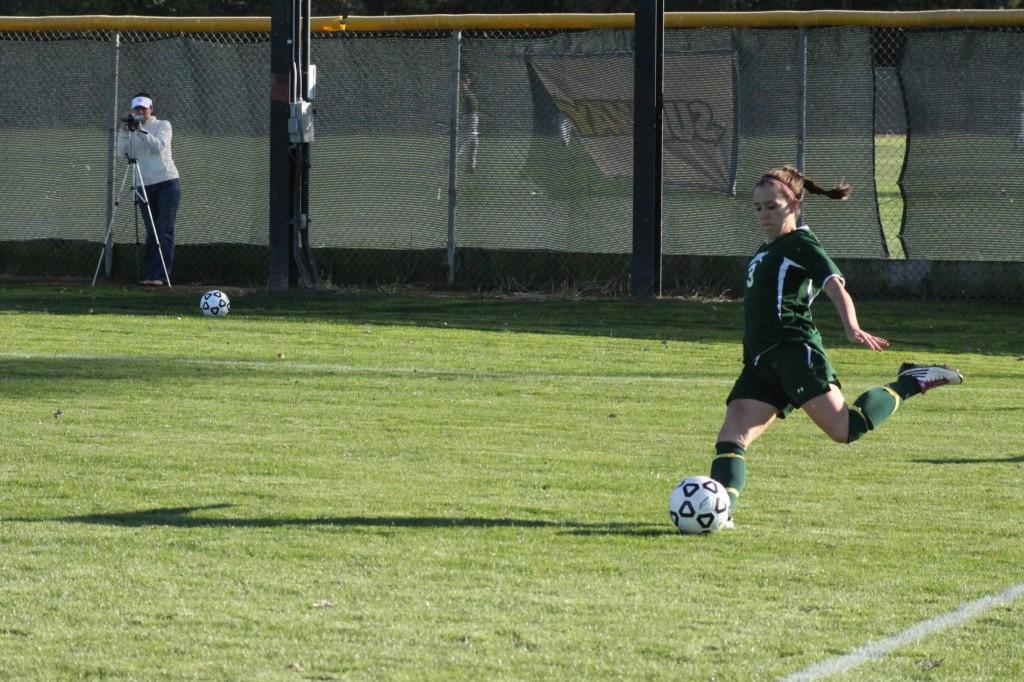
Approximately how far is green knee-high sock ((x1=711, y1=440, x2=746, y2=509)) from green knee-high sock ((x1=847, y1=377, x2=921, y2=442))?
1.83 feet

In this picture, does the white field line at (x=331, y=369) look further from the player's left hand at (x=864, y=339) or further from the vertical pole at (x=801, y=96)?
the vertical pole at (x=801, y=96)

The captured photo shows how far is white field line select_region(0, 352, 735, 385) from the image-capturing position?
12.0 metres

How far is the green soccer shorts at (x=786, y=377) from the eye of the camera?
7.07m

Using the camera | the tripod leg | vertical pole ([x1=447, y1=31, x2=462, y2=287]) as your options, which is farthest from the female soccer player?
the tripod leg

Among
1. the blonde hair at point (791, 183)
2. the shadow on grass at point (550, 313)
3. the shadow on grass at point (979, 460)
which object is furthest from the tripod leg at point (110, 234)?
the blonde hair at point (791, 183)

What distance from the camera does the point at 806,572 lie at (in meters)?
6.06

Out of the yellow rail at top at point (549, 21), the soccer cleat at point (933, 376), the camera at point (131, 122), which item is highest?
the yellow rail at top at point (549, 21)

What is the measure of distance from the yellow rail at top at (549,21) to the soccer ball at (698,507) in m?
10.7

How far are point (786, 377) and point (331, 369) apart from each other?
221 inches

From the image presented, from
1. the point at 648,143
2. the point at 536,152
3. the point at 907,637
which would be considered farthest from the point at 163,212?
the point at 907,637

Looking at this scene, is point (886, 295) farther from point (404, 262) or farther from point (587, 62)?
point (404, 262)

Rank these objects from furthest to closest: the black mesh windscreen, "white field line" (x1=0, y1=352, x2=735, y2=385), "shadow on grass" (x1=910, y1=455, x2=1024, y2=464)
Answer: the black mesh windscreen < "white field line" (x1=0, y1=352, x2=735, y2=385) < "shadow on grass" (x1=910, y1=455, x2=1024, y2=464)

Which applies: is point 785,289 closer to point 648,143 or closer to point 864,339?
point 864,339

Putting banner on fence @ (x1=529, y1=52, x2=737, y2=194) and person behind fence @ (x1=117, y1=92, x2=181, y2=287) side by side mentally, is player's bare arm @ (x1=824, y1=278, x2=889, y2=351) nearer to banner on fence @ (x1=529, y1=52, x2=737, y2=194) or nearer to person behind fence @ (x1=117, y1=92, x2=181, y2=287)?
banner on fence @ (x1=529, y1=52, x2=737, y2=194)
